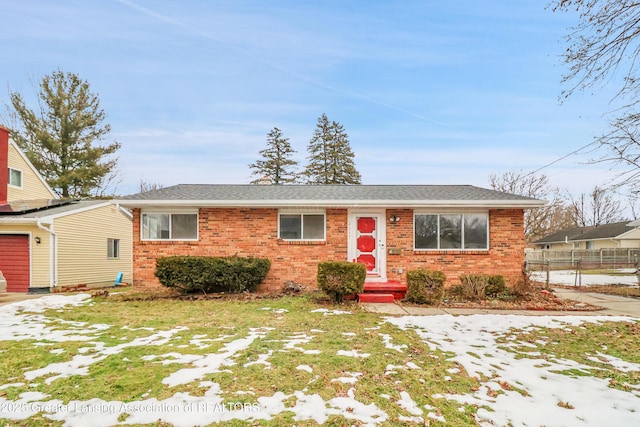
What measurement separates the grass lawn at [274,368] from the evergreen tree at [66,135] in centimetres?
2005

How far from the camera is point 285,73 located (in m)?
15.5

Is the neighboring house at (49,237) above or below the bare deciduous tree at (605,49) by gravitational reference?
below

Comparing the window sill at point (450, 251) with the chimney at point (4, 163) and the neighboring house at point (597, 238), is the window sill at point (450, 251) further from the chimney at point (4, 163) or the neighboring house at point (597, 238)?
the neighboring house at point (597, 238)

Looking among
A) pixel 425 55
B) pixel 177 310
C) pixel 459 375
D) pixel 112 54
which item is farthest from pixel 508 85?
pixel 112 54

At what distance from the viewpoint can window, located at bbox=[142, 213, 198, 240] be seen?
10.2 m

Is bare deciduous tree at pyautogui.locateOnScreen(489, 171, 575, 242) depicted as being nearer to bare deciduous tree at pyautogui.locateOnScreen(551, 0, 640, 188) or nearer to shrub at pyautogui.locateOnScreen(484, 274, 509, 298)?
shrub at pyautogui.locateOnScreen(484, 274, 509, 298)

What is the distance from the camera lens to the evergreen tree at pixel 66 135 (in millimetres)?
21906

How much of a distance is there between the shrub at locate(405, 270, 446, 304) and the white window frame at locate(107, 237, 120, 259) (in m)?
14.2

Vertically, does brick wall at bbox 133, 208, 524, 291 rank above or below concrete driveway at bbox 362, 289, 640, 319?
above

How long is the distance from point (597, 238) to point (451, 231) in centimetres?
3087

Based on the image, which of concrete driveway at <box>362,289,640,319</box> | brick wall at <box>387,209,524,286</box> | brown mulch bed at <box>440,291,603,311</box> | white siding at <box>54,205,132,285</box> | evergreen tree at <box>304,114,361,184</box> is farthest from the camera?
evergreen tree at <box>304,114,361,184</box>

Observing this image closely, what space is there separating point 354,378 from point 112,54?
15.5 m

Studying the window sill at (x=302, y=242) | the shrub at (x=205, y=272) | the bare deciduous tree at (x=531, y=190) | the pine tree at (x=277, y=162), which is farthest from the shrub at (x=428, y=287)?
the bare deciduous tree at (x=531, y=190)

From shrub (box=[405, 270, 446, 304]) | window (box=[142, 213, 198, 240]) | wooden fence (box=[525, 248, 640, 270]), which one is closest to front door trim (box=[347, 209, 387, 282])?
shrub (box=[405, 270, 446, 304])
